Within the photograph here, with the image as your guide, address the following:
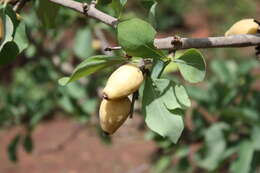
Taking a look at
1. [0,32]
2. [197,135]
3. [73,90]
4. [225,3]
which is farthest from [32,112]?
[225,3]

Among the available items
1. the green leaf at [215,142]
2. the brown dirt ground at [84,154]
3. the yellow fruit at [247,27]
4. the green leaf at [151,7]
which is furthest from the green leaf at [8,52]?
the brown dirt ground at [84,154]

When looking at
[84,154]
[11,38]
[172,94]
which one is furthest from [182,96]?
[84,154]

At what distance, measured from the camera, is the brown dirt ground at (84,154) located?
4039 millimetres

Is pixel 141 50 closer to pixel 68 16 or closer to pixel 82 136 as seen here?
pixel 68 16

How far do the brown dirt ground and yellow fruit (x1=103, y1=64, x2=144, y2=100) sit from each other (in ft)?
10.3

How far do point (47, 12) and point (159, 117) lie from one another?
1.27 ft

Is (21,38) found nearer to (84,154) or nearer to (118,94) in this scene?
(118,94)

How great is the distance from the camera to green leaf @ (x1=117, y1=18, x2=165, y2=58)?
772 millimetres

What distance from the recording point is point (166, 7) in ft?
20.2

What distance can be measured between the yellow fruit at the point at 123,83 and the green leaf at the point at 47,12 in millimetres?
311

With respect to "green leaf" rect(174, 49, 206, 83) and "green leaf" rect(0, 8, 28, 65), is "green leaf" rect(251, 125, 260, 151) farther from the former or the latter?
"green leaf" rect(0, 8, 28, 65)

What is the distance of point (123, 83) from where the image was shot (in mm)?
760

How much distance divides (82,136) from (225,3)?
100 inches

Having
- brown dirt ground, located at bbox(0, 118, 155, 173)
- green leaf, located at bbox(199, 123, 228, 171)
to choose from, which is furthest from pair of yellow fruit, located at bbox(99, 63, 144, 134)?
brown dirt ground, located at bbox(0, 118, 155, 173)
